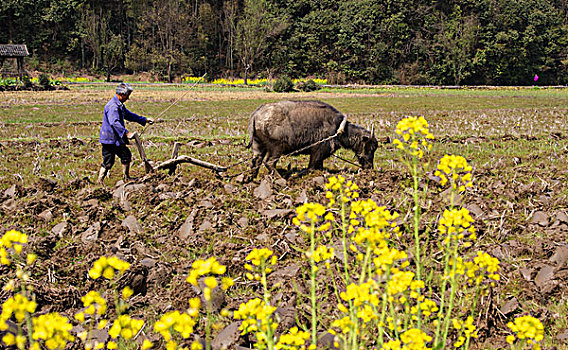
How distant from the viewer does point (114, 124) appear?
860cm

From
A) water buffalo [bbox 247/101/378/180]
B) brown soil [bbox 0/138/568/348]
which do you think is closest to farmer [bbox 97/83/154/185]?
brown soil [bbox 0/138/568/348]

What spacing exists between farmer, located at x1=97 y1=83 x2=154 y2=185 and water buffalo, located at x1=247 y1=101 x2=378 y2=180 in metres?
2.43

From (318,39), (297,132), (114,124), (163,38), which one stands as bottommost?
(297,132)

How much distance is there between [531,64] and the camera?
2911 inches

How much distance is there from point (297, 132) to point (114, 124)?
3582 millimetres

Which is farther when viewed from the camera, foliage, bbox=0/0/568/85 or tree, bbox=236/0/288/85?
foliage, bbox=0/0/568/85

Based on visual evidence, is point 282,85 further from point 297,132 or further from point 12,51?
point 297,132

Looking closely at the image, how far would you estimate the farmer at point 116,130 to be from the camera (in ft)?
28.3

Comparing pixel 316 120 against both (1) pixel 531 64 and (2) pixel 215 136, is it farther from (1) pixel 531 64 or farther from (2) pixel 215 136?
(1) pixel 531 64

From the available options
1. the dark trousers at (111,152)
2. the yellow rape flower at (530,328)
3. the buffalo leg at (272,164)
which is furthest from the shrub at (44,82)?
the yellow rape flower at (530,328)

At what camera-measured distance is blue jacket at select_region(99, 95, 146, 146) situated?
8609 mm

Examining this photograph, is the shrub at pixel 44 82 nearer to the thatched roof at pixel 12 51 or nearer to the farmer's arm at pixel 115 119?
the thatched roof at pixel 12 51

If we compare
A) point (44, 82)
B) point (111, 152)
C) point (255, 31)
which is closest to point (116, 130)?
point (111, 152)

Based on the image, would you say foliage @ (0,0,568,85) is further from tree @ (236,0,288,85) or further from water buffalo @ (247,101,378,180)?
water buffalo @ (247,101,378,180)
